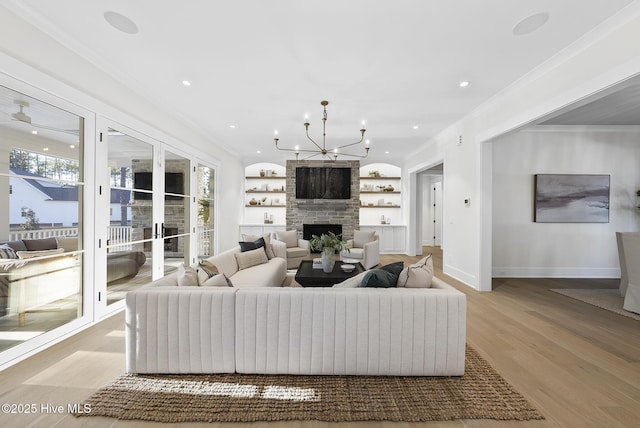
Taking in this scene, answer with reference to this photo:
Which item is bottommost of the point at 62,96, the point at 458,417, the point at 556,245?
the point at 458,417

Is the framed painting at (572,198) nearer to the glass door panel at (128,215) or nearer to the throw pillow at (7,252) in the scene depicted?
the glass door panel at (128,215)

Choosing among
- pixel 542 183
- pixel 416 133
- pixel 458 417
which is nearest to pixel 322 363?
pixel 458 417

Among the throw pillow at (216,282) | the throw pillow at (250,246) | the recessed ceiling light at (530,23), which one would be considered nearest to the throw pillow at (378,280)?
the throw pillow at (216,282)

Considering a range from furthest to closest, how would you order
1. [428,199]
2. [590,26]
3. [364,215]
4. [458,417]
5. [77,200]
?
[428,199]
[364,215]
[77,200]
[590,26]
[458,417]

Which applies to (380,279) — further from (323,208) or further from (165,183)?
(323,208)

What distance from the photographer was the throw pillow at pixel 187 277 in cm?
217

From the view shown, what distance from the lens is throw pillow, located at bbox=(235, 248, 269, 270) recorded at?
13.2 feet

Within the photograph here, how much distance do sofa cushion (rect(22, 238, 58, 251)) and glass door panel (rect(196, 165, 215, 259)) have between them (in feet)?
9.46

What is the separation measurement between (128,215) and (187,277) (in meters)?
1.97

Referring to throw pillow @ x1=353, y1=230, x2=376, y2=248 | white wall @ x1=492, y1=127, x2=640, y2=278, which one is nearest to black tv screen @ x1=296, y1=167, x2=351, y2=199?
throw pillow @ x1=353, y1=230, x2=376, y2=248

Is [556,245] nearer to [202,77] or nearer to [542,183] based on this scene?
[542,183]

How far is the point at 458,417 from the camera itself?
1.64 meters

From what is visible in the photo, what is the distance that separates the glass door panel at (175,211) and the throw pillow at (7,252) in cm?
192

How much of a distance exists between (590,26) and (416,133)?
3264 millimetres
